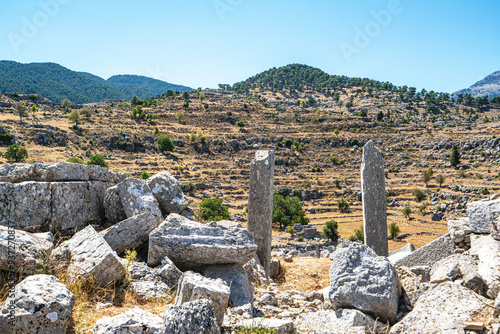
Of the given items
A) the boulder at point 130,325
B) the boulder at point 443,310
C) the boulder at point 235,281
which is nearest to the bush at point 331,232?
the boulder at point 235,281

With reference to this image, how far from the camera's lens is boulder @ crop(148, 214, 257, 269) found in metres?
5.88

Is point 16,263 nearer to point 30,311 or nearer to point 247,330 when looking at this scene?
point 30,311

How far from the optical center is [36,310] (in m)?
3.54

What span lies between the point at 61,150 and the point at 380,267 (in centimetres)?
5267

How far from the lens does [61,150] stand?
4866cm

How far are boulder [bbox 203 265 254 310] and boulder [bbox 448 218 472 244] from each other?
14.5 ft

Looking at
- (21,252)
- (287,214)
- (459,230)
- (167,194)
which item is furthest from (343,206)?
(21,252)

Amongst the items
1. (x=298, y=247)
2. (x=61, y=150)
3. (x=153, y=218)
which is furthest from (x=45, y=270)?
(x=61, y=150)

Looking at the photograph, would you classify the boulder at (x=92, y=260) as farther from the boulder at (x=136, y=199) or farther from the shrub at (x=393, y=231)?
the shrub at (x=393, y=231)

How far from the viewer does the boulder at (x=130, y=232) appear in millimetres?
6363

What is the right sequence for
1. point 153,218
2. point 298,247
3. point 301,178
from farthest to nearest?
point 301,178
point 298,247
point 153,218

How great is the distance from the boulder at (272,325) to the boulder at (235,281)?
71 centimetres

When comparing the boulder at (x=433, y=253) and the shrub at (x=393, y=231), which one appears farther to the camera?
the shrub at (x=393, y=231)

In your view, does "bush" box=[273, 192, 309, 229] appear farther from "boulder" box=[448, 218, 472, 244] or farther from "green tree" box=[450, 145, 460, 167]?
"boulder" box=[448, 218, 472, 244]
